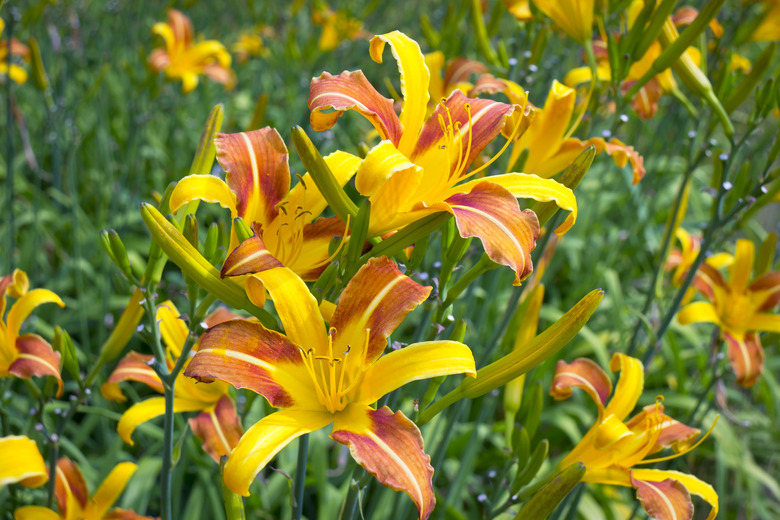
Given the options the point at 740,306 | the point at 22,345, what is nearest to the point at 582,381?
the point at 740,306

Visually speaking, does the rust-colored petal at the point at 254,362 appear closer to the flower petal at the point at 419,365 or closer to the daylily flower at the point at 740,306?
the flower petal at the point at 419,365

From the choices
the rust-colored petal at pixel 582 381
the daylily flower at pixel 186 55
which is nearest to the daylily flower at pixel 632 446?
the rust-colored petal at pixel 582 381

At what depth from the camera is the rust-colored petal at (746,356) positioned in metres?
1.92

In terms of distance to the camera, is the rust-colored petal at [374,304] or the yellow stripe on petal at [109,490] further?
the yellow stripe on petal at [109,490]

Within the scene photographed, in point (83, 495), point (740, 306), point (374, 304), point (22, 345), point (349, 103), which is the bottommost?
point (83, 495)

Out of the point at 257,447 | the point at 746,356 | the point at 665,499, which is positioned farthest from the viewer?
the point at 746,356

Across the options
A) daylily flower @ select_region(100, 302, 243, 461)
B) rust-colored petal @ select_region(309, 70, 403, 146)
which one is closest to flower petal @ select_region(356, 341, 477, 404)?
rust-colored petal @ select_region(309, 70, 403, 146)

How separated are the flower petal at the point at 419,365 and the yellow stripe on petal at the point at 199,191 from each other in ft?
1.13

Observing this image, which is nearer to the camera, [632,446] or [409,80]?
[409,80]

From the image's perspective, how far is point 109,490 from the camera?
1440 mm

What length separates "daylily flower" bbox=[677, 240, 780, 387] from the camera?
206 centimetres

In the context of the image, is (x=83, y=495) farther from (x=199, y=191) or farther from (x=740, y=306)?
(x=740, y=306)

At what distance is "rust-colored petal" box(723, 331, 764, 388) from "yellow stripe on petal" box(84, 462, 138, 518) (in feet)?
5.53

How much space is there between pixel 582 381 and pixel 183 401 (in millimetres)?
888
